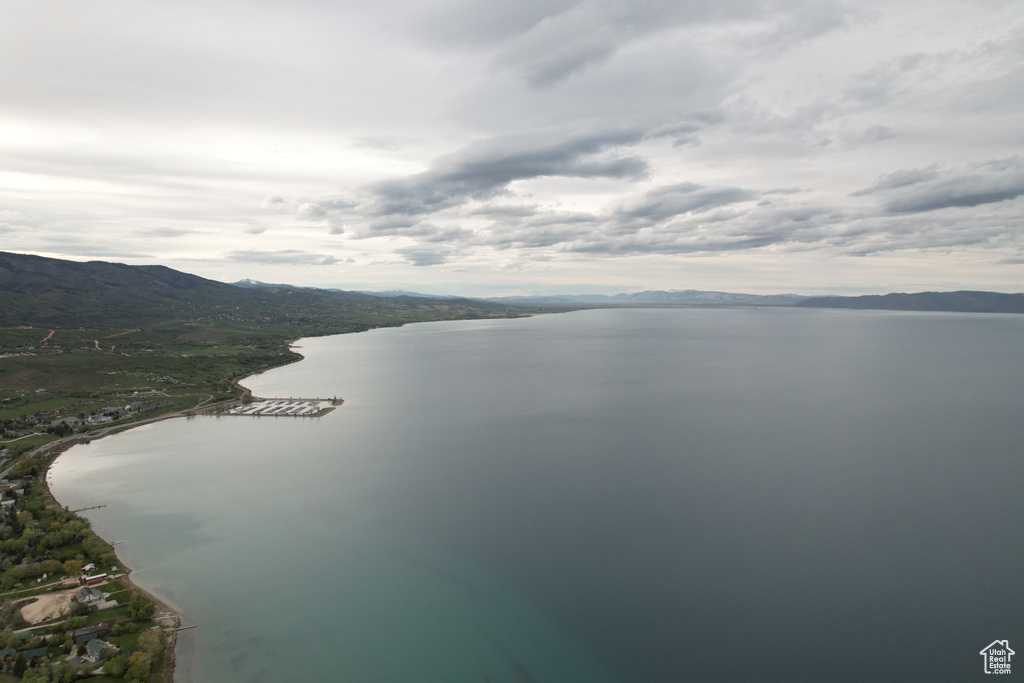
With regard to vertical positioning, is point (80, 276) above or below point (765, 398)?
above

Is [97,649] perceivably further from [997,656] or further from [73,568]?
→ [997,656]

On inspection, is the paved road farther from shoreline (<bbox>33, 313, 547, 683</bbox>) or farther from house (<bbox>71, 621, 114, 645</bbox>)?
house (<bbox>71, 621, 114, 645</bbox>)

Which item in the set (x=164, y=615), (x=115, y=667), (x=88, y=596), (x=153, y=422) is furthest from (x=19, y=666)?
(x=153, y=422)

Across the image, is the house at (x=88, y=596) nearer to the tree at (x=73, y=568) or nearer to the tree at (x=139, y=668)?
the tree at (x=73, y=568)

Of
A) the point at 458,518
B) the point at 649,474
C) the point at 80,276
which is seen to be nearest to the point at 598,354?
the point at 649,474

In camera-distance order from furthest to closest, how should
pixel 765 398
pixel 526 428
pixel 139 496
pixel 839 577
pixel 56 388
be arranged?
pixel 56 388 < pixel 765 398 < pixel 526 428 < pixel 139 496 < pixel 839 577

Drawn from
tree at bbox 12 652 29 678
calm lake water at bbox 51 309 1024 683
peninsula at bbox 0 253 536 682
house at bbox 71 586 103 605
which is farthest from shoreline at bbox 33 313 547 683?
tree at bbox 12 652 29 678

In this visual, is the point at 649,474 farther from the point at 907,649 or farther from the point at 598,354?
the point at 598,354
